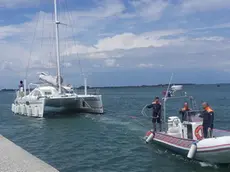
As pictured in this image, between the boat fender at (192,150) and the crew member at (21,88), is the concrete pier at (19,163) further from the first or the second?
the crew member at (21,88)

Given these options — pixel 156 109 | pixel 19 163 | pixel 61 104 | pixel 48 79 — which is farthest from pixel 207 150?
pixel 48 79

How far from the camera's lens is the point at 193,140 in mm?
15797

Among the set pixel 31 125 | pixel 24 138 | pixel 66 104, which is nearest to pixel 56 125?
pixel 31 125

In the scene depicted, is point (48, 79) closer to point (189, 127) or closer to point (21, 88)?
point (21, 88)

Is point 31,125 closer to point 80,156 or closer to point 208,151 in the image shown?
point 80,156

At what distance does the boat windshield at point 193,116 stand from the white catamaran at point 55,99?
17874mm

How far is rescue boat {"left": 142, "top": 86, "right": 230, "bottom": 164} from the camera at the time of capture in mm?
14312

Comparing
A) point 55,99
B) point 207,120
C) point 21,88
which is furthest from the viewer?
point 21,88

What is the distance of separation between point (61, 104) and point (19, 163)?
25639 mm

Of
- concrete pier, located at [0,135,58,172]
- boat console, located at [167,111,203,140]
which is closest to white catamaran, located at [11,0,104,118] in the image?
boat console, located at [167,111,203,140]

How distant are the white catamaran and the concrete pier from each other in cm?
1846

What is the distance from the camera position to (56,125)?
96.7 feet

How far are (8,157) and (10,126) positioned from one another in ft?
56.8

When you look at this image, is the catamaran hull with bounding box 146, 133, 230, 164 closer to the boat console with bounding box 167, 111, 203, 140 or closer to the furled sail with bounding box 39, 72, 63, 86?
the boat console with bounding box 167, 111, 203, 140
